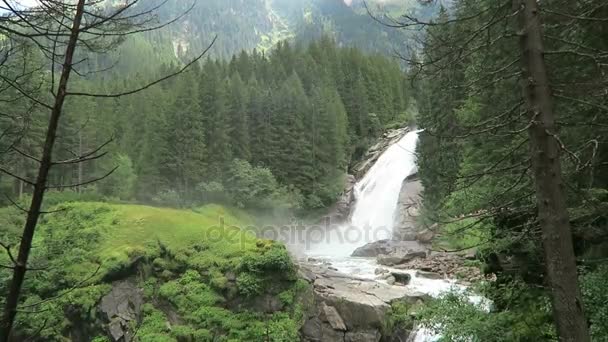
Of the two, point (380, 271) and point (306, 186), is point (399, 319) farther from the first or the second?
point (306, 186)

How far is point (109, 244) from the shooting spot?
1794cm

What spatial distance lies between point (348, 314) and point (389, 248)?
43.0 feet

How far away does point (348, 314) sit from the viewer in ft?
48.6

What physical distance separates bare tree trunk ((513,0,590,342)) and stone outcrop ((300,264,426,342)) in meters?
10.9

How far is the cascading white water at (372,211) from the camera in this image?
34.3 m

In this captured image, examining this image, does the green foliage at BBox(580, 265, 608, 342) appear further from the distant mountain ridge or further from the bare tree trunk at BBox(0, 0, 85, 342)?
the distant mountain ridge

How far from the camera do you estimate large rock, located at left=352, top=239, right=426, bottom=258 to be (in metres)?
26.3

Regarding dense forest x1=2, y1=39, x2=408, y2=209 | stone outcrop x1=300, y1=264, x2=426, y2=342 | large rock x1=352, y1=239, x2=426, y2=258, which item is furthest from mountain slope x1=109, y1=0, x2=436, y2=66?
stone outcrop x1=300, y1=264, x2=426, y2=342

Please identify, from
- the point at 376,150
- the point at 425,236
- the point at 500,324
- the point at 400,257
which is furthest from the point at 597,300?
the point at 376,150

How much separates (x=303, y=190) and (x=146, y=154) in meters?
14.0

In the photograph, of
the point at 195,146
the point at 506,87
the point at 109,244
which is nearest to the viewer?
the point at 506,87

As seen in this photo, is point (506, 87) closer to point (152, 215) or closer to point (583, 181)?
point (583, 181)

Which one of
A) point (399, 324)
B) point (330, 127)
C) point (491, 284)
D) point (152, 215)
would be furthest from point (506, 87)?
point (330, 127)

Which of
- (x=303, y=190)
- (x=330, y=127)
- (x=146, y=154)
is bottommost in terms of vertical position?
(x=303, y=190)
